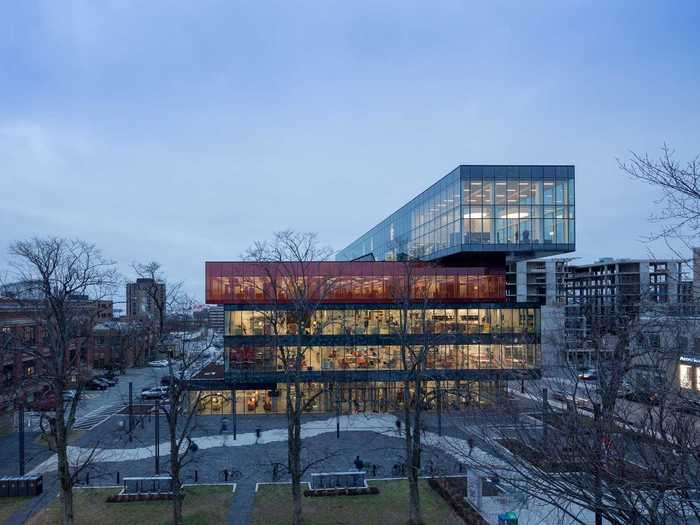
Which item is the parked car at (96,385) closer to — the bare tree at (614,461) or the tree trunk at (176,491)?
the tree trunk at (176,491)

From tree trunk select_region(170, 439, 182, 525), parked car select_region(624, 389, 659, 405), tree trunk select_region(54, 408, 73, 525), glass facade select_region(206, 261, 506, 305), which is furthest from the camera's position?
glass facade select_region(206, 261, 506, 305)

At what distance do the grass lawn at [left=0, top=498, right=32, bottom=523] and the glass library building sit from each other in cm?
1798

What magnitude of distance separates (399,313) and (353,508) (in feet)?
78.8

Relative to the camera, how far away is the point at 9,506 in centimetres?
2098

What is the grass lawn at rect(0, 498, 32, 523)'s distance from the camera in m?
20.0

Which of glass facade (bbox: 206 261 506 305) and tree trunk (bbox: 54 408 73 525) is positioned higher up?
glass facade (bbox: 206 261 506 305)

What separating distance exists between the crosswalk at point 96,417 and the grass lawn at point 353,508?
74.3ft

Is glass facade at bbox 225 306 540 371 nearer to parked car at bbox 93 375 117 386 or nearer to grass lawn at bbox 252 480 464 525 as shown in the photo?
grass lawn at bbox 252 480 464 525

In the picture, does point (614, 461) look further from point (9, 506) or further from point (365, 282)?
point (365, 282)

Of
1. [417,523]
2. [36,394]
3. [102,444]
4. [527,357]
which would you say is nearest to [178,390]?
[417,523]

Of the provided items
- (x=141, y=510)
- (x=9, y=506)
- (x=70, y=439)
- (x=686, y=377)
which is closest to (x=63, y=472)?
(x=141, y=510)

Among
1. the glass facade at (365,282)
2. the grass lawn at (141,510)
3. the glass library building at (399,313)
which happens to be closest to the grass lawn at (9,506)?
the grass lawn at (141,510)

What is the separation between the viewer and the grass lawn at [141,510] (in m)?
19.2

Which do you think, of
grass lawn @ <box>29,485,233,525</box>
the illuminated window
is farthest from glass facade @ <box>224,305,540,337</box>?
the illuminated window
